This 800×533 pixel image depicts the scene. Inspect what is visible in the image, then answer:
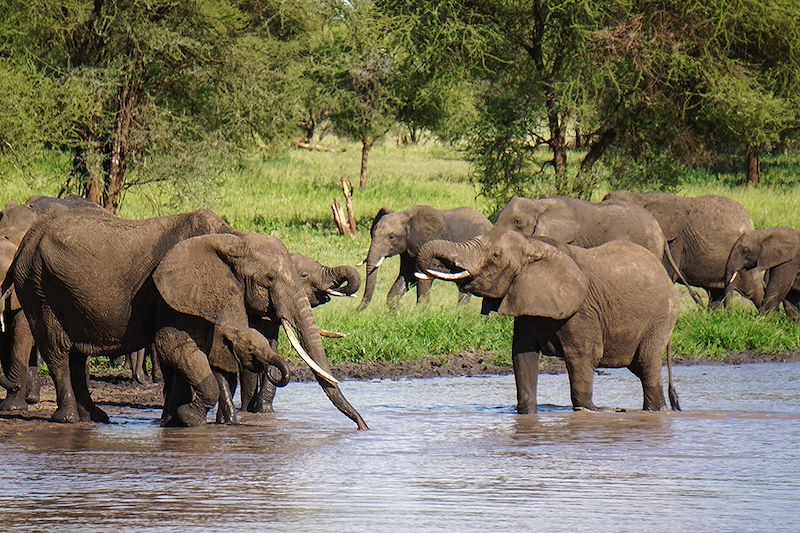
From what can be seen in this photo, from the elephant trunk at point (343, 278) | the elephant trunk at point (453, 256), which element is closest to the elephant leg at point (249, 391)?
the elephant trunk at point (343, 278)

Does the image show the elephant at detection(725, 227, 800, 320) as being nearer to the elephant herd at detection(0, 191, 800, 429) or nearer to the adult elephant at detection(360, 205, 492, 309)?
the adult elephant at detection(360, 205, 492, 309)

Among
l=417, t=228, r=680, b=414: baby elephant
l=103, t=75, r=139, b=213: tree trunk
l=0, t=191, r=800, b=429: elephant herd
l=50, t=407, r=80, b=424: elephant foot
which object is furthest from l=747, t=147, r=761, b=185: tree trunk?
l=50, t=407, r=80, b=424: elephant foot

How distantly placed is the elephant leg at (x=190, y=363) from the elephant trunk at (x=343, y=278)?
7.46 feet

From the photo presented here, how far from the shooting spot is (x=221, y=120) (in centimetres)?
2844

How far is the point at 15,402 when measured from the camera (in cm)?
1186

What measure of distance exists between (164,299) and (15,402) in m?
2.29

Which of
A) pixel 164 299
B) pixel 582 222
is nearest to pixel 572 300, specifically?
pixel 164 299

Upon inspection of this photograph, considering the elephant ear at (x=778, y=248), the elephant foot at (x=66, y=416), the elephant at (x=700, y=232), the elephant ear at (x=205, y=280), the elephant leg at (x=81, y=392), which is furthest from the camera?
the elephant at (x=700, y=232)

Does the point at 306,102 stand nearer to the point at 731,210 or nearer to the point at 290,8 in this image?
the point at 290,8

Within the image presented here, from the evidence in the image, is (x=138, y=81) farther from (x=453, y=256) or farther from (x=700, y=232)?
(x=453, y=256)

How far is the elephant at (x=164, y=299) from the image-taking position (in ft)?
33.3

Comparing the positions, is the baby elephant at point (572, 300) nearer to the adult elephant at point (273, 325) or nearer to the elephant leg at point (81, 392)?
the adult elephant at point (273, 325)

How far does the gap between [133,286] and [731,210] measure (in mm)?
11942

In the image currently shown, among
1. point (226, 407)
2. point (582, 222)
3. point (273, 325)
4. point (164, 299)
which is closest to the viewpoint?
point (164, 299)
